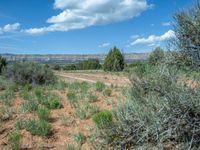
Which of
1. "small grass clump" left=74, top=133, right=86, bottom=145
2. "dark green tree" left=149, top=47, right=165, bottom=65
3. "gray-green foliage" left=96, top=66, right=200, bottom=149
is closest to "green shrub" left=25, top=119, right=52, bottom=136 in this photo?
"small grass clump" left=74, top=133, right=86, bottom=145

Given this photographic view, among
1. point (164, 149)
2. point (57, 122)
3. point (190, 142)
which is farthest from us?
point (57, 122)

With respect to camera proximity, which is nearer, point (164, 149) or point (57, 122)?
point (164, 149)

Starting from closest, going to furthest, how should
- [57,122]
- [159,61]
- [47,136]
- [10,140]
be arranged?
[159,61] < [10,140] < [47,136] < [57,122]

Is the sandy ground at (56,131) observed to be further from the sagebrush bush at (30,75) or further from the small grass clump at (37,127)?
the sagebrush bush at (30,75)

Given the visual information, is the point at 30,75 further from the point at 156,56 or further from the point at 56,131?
the point at 156,56

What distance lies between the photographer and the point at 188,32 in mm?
6480

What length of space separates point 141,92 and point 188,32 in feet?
4.44

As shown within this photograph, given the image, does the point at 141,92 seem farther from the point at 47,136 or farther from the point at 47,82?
the point at 47,82

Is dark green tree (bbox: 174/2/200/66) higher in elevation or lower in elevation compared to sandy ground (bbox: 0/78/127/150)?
higher

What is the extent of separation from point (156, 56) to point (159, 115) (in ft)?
5.01

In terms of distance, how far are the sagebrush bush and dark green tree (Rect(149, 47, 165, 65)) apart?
1632 centimetres

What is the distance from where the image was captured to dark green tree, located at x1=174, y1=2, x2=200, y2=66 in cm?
634

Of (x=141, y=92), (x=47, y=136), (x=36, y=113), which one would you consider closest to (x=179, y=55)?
(x=141, y=92)

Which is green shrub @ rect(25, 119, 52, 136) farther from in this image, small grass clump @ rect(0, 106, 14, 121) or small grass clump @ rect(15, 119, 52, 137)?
small grass clump @ rect(0, 106, 14, 121)
